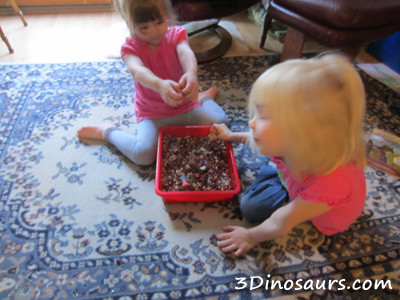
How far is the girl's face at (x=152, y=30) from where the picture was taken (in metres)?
0.98

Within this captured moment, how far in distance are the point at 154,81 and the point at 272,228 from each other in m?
0.62

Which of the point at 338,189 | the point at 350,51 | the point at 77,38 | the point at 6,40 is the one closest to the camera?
the point at 338,189

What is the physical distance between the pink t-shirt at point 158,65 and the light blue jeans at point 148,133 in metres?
0.03

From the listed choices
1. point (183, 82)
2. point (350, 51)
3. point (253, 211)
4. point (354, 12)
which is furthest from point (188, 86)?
point (350, 51)

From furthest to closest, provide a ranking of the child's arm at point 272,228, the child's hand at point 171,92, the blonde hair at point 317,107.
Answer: the child's hand at point 171,92 → the child's arm at point 272,228 → the blonde hair at point 317,107

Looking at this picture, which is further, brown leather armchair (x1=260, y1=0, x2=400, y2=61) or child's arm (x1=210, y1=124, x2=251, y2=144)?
brown leather armchair (x1=260, y1=0, x2=400, y2=61)

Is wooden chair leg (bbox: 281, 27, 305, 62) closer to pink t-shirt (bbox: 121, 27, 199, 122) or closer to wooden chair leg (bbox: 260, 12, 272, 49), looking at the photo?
wooden chair leg (bbox: 260, 12, 272, 49)

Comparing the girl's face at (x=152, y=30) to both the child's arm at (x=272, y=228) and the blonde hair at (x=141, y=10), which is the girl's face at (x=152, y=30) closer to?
the blonde hair at (x=141, y=10)

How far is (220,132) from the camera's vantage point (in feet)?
3.54

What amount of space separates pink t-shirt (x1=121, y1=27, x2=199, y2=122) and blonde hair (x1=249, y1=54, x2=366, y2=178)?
1.94 feet

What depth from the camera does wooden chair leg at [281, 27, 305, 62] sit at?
1432 mm

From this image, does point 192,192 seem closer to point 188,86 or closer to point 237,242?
point 237,242

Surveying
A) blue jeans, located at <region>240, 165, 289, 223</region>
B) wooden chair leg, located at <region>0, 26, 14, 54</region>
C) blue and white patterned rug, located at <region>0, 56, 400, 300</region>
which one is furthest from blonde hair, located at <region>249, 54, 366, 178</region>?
wooden chair leg, located at <region>0, 26, 14, 54</region>

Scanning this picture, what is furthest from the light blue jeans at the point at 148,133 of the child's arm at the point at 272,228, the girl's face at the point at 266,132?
the girl's face at the point at 266,132
